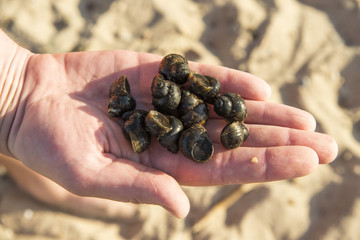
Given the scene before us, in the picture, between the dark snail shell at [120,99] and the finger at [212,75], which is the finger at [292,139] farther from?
the dark snail shell at [120,99]

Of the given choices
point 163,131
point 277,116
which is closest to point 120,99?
point 163,131

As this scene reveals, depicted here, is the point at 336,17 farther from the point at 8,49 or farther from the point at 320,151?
the point at 8,49

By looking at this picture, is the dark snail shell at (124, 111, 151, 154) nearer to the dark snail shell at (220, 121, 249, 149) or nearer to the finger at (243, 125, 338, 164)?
the dark snail shell at (220, 121, 249, 149)

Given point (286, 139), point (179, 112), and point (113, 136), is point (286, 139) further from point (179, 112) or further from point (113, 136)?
point (113, 136)

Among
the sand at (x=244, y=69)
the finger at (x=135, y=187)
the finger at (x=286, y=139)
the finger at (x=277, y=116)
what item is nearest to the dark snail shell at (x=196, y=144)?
the finger at (x=286, y=139)

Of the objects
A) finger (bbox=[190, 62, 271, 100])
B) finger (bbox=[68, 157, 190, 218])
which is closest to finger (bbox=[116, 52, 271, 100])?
finger (bbox=[190, 62, 271, 100])

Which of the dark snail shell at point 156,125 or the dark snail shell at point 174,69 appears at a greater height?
the dark snail shell at point 174,69

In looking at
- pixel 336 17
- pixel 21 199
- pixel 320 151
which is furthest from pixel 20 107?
pixel 336 17
